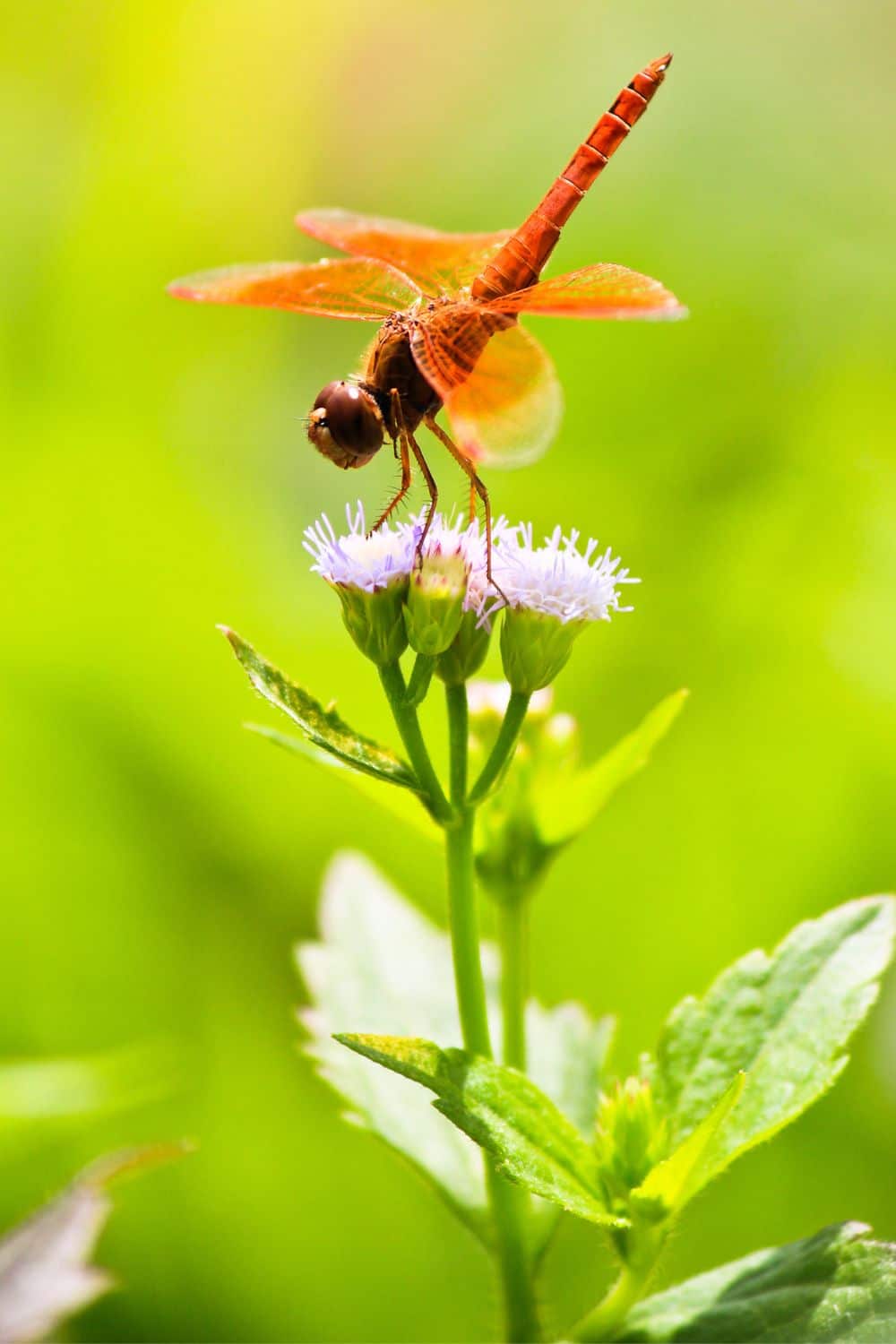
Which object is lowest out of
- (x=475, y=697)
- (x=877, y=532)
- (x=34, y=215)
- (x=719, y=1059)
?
(x=719, y=1059)

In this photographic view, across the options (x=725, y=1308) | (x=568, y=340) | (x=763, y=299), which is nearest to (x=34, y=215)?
(x=568, y=340)

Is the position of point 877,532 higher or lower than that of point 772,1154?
higher

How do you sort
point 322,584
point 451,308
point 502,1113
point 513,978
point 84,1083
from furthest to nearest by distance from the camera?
point 322,584 < point 84,1083 < point 451,308 < point 513,978 < point 502,1113

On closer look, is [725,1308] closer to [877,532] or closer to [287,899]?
[287,899]

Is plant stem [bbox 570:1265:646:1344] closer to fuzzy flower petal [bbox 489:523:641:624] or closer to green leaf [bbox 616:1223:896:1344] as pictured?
green leaf [bbox 616:1223:896:1344]

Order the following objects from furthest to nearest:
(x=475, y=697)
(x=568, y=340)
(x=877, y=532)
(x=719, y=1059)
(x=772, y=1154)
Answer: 1. (x=568, y=340)
2. (x=877, y=532)
3. (x=772, y=1154)
4. (x=475, y=697)
5. (x=719, y=1059)

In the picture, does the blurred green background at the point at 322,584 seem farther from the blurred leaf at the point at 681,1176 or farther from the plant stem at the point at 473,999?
the blurred leaf at the point at 681,1176

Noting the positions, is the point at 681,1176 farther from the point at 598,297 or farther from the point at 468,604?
the point at 598,297

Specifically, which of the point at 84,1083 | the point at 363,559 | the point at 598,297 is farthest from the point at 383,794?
the point at 84,1083
